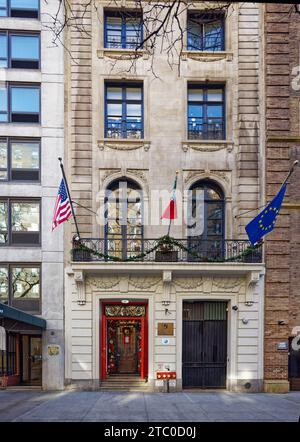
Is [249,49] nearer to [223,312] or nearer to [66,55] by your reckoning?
[66,55]

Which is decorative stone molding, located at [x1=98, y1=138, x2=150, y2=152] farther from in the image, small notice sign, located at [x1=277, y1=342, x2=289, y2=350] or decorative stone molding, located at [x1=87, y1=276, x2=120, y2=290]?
small notice sign, located at [x1=277, y1=342, x2=289, y2=350]

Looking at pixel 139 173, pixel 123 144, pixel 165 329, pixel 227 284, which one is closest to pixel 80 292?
pixel 165 329

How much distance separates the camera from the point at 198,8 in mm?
12852

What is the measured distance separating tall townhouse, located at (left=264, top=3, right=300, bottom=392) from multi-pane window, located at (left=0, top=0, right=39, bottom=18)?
8697 millimetres

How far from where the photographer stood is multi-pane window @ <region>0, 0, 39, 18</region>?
1357 cm

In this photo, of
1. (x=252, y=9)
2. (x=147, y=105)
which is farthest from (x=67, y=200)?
(x=252, y=9)

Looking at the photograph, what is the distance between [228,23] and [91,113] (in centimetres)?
621

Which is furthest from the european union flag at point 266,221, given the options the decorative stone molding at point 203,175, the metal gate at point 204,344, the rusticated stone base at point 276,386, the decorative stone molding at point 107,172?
the rusticated stone base at point 276,386

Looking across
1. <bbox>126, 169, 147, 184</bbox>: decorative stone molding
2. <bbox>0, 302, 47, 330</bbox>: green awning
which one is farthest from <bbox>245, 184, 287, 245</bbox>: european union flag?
<bbox>0, 302, 47, 330</bbox>: green awning

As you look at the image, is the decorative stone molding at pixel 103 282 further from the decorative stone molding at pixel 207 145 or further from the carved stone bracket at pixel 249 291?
the decorative stone molding at pixel 207 145

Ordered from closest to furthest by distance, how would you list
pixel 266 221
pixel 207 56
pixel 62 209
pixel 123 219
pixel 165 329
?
pixel 266 221
pixel 62 209
pixel 165 329
pixel 123 219
pixel 207 56

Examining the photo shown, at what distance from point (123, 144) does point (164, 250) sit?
4.22 metres

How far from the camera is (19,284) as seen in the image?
13.2m

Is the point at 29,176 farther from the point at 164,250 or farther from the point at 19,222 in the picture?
the point at 164,250
